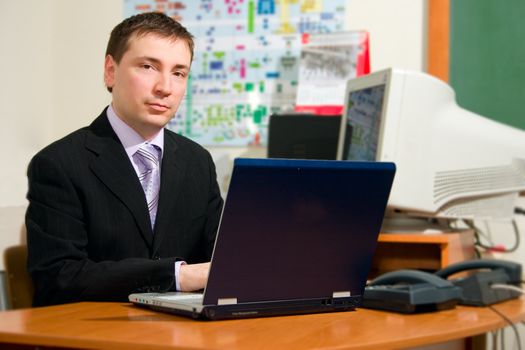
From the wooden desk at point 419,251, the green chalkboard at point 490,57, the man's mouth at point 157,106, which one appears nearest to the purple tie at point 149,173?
the man's mouth at point 157,106

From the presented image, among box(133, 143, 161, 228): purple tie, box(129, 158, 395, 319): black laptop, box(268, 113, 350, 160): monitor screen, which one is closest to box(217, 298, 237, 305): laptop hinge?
box(129, 158, 395, 319): black laptop

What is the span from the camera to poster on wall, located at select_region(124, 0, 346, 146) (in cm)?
291

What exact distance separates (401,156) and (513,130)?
1.26 ft

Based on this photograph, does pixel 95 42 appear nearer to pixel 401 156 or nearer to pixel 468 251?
pixel 401 156

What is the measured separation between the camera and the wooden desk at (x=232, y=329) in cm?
96

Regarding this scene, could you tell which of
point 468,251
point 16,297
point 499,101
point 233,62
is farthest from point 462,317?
point 233,62

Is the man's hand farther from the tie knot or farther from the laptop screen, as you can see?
the tie knot

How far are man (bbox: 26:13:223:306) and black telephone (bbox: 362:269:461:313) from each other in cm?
33

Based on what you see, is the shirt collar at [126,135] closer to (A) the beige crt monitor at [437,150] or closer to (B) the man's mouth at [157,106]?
(B) the man's mouth at [157,106]

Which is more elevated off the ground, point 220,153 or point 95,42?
point 95,42

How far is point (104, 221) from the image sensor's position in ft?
5.24

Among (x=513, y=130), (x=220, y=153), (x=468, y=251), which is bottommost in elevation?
(x=468, y=251)

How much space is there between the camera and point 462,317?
1244 mm

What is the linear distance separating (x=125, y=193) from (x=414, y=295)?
2.17ft
